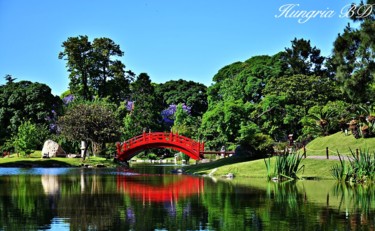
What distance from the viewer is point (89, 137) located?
57.7m

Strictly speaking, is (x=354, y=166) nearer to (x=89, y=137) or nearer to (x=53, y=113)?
(x=89, y=137)

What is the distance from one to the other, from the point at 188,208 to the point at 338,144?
77.2 feet

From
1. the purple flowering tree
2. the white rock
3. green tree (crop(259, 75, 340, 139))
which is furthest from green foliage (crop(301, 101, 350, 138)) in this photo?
→ the purple flowering tree

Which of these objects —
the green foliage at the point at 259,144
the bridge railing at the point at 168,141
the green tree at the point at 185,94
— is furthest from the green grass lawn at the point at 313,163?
the green tree at the point at 185,94

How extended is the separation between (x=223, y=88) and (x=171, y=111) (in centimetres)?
2675

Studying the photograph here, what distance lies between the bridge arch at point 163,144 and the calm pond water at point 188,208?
25864 mm

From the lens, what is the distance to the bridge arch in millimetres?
52438

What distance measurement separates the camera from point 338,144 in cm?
3947

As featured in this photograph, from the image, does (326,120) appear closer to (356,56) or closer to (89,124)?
(356,56)

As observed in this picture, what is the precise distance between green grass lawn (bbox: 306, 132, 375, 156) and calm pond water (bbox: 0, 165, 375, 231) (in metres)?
11.3

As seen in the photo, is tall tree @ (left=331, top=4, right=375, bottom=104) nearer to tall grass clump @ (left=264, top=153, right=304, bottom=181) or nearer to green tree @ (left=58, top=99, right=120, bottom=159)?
tall grass clump @ (left=264, top=153, right=304, bottom=181)

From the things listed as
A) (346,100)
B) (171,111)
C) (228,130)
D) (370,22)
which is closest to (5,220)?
(370,22)

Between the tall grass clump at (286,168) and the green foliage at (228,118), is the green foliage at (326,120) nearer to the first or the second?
the green foliage at (228,118)

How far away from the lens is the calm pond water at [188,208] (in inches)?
575
